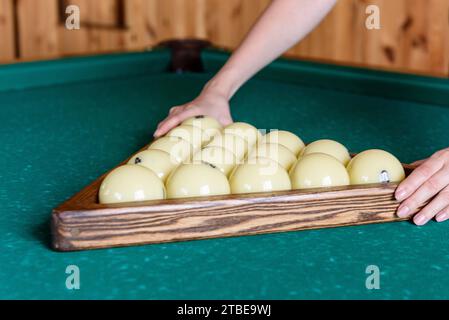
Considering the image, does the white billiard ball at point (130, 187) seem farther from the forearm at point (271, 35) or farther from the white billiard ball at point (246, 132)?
the forearm at point (271, 35)

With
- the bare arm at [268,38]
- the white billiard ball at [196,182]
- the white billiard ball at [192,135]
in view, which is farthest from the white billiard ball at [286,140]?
the bare arm at [268,38]

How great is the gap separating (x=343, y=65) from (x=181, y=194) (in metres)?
1.41

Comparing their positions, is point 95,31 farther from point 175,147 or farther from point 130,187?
point 130,187

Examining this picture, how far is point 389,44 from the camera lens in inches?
151

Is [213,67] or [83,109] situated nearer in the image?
[83,109]

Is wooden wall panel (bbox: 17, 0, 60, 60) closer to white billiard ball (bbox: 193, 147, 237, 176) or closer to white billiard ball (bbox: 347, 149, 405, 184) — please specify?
white billiard ball (bbox: 193, 147, 237, 176)

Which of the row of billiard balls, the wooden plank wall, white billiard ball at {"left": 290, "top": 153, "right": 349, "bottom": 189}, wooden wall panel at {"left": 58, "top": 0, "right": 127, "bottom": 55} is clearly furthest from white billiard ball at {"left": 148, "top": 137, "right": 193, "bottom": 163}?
wooden wall panel at {"left": 58, "top": 0, "right": 127, "bottom": 55}

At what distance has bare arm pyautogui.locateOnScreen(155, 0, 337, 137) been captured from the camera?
180 centimetres

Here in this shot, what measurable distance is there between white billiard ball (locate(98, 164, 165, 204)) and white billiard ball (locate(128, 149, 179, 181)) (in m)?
0.07

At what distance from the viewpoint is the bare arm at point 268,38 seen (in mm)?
1804

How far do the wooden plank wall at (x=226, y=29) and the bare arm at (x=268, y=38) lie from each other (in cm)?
153

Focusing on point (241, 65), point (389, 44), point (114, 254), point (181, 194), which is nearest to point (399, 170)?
point (181, 194)

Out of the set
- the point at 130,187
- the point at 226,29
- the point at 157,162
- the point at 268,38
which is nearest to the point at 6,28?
the point at 226,29

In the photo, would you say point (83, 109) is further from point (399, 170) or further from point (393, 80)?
point (399, 170)
